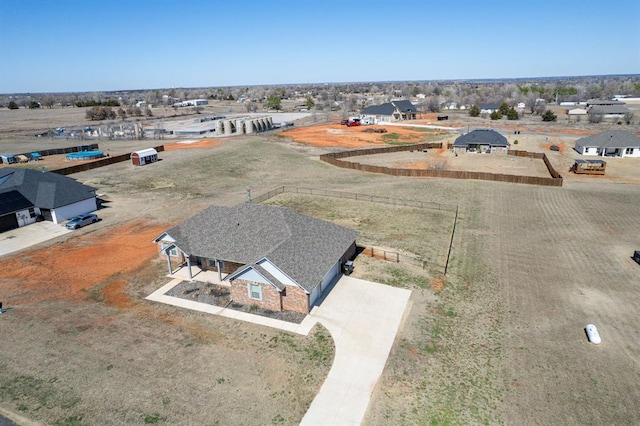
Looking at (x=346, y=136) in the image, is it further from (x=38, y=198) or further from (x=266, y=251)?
(x=266, y=251)

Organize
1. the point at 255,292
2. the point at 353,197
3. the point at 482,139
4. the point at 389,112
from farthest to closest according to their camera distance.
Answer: the point at 389,112, the point at 482,139, the point at 353,197, the point at 255,292

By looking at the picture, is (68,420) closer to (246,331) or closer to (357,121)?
(246,331)

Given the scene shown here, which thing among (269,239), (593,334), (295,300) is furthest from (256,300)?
(593,334)

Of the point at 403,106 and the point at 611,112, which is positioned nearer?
the point at 611,112

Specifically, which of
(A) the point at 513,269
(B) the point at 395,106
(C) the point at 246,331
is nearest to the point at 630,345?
(A) the point at 513,269

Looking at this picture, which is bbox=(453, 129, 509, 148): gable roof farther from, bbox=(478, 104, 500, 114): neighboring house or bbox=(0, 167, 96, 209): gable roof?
bbox=(478, 104, 500, 114): neighboring house

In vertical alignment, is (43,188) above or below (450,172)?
above

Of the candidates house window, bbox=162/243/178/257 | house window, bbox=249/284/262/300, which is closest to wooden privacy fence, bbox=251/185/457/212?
house window, bbox=162/243/178/257
